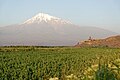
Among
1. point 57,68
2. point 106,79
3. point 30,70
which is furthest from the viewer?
point 57,68

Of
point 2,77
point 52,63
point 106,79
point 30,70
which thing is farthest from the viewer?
point 52,63

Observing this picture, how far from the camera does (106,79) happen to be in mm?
7297

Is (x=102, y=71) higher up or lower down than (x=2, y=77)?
higher up

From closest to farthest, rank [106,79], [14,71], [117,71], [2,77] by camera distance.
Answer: [106,79], [117,71], [2,77], [14,71]

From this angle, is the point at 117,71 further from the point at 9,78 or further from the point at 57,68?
the point at 57,68

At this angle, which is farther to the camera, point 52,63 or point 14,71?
point 52,63

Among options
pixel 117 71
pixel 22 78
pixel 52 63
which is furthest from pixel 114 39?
pixel 117 71

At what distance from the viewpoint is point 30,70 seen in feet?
70.2

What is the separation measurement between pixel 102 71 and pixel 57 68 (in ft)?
55.5

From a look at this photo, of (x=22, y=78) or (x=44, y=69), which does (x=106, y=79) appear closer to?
(x=22, y=78)

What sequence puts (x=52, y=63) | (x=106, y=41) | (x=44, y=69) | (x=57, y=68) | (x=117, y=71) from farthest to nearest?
1. (x=106, y=41)
2. (x=52, y=63)
3. (x=57, y=68)
4. (x=44, y=69)
5. (x=117, y=71)

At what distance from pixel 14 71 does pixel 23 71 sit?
643 millimetres

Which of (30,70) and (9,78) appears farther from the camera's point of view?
(30,70)

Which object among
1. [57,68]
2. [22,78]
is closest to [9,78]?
[22,78]
